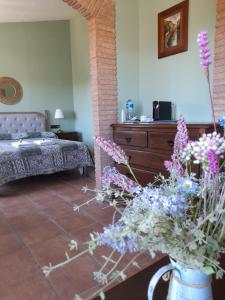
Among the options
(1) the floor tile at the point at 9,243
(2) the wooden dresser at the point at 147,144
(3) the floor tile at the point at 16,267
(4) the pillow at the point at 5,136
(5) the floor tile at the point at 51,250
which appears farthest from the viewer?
(4) the pillow at the point at 5,136

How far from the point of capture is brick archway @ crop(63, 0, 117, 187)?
265cm

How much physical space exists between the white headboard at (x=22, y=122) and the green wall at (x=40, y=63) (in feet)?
0.58

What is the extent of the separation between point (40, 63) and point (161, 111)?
12.7 ft

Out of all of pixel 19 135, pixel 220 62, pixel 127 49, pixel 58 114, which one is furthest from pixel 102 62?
pixel 19 135

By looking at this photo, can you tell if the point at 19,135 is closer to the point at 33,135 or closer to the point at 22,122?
the point at 33,135

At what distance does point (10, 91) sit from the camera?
5.42 m

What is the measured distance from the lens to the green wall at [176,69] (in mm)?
2727

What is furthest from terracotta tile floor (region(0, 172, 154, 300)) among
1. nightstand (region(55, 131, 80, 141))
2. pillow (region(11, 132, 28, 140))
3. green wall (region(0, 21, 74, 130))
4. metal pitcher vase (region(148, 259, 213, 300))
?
green wall (region(0, 21, 74, 130))

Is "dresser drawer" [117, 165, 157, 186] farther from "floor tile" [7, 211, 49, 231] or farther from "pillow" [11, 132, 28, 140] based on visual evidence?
"pillow" [11, 132, 28, 140]

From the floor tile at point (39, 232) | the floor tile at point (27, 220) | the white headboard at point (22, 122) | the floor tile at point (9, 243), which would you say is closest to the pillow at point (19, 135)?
the white headboard at point (22, 122)

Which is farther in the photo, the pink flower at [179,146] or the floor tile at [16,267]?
the floor tile at [16,267]

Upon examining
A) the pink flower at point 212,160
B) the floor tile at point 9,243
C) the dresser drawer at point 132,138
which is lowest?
the floor tile at point 9,243

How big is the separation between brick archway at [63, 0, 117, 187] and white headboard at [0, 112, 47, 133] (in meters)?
3.17

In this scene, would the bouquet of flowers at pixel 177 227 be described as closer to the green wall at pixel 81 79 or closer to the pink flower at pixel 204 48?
the pink flower at pixel 204 48
